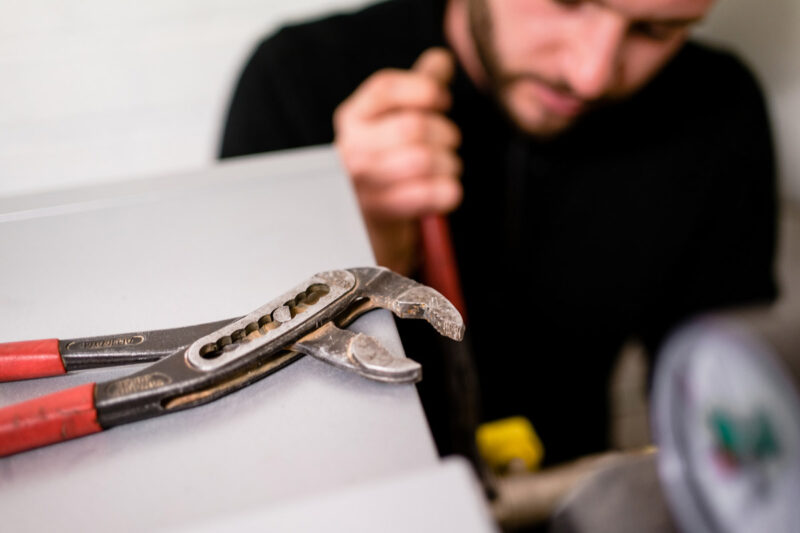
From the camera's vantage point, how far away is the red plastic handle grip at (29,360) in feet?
0.79

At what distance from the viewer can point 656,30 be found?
0.63m

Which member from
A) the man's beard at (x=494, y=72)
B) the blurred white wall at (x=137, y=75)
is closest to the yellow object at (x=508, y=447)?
the man's beard at (x=494, y=72)

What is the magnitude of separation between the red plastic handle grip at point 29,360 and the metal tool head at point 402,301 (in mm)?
126

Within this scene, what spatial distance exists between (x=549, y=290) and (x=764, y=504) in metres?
0.45

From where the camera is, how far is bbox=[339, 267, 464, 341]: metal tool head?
254mm

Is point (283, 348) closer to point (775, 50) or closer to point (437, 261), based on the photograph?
point (437, 261)

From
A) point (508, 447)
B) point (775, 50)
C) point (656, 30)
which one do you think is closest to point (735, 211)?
point (775, 50)

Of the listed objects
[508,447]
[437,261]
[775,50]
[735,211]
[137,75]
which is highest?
[137,75]

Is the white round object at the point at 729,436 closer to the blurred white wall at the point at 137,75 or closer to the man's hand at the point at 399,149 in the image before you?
the man's hand at the point at 399,149

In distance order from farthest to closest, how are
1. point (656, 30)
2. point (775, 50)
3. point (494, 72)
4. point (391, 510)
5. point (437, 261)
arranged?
point (775, 50) → point (494, 72) → point (656, 30) → point (437, 261) → point (391, 510)

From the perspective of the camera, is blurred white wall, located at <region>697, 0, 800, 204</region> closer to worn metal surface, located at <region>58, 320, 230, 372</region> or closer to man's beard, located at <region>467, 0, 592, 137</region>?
man's beard, located at <region>467, 0, 592, 137</region>

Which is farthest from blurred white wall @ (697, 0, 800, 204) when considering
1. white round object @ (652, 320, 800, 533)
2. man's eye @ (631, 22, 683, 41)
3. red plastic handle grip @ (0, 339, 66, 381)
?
red plastic handle grip @ (0, 339, 66, 381)

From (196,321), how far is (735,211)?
913 mm

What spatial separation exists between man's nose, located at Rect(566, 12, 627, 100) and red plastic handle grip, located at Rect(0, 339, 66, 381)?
0.57 m
